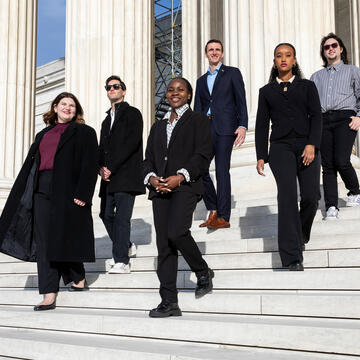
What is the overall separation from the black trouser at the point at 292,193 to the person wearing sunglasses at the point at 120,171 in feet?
6.25

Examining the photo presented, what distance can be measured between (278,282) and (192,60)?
13322mm

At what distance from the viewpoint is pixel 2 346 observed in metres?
5.30

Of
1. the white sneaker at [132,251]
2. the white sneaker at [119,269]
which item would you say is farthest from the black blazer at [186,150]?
the white sneaker at [132,251]

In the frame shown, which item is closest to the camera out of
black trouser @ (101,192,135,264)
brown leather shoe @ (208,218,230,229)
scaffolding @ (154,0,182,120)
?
black trouser @ (101,192,135,264)

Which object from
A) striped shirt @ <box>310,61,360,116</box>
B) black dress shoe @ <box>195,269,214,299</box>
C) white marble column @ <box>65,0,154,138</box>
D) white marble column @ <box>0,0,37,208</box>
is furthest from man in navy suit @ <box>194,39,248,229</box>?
white marble column @ <box>0,0,37,208</box>

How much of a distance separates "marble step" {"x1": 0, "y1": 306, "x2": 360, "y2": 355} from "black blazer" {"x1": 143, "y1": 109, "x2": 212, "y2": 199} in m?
1.13

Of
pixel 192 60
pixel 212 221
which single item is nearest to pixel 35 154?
pixel 212 221

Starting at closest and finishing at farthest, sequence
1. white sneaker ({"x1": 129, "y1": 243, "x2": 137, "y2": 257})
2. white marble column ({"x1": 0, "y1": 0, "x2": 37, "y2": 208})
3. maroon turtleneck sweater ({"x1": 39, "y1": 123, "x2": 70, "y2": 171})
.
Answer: maroon turtleneck sweater ({"x1": 39, "y1": 123, "x2": 70, "y2": 171}) < white sneaker ({"x1": 129, "y1": 243, "x2": 137, "y2": 257}) < white marble column ({"x1": 0, "y1": 0, "x2": 37, "y2": 208})

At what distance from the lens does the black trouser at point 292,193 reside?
18.2 feet

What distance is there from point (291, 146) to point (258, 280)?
136cm

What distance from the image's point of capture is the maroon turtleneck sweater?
6.64m

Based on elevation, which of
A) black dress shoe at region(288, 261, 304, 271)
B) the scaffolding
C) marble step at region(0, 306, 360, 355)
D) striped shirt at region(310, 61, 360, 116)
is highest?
the scaffolding

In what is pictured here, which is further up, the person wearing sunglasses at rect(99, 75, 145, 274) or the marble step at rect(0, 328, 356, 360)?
the person wearing sunglasses at rect(99, 75, 145, 274)

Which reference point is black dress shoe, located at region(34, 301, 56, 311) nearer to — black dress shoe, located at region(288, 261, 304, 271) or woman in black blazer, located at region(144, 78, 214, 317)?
woman in black blazer, located at region(144, 78, 214, 317)
